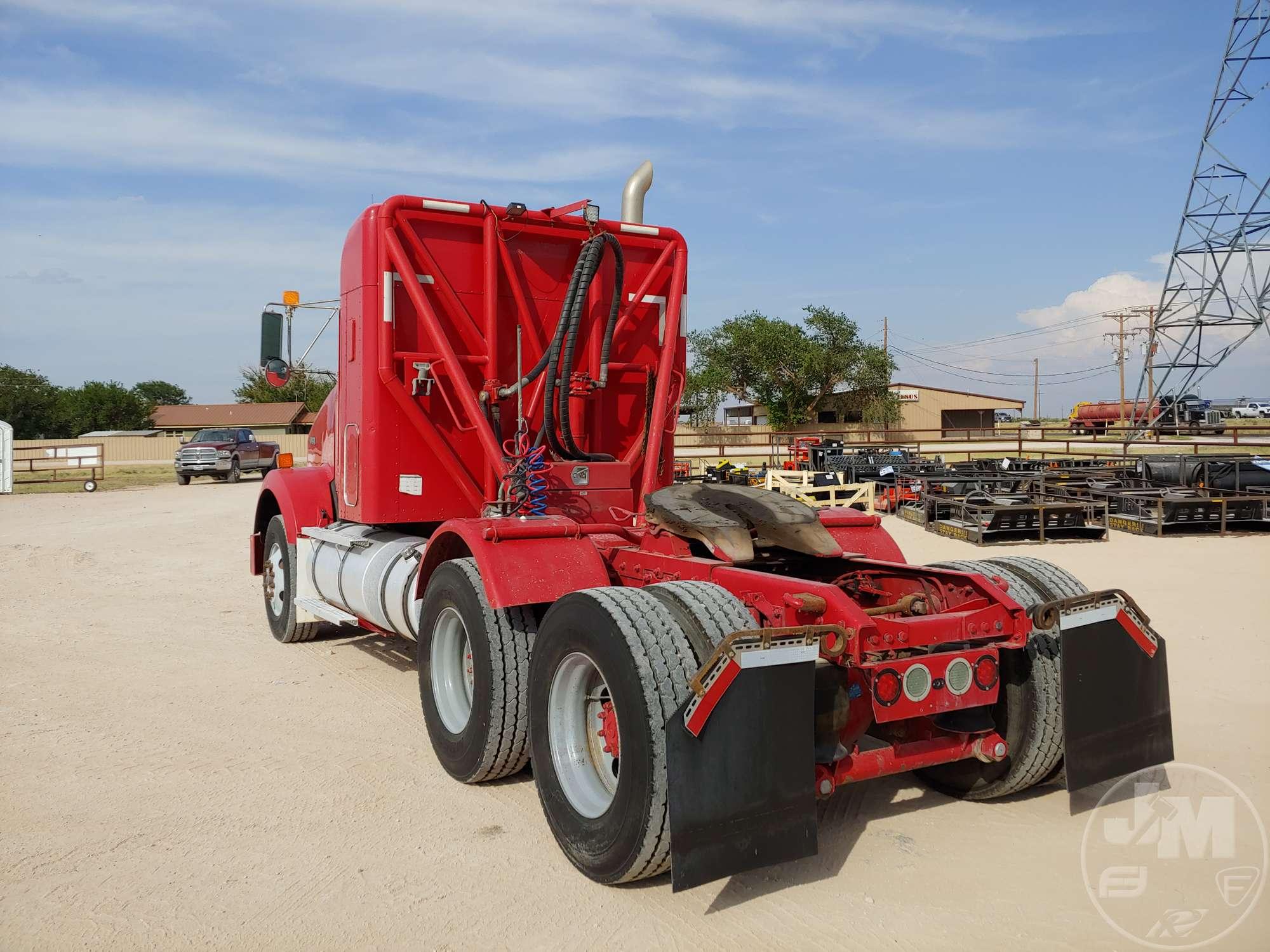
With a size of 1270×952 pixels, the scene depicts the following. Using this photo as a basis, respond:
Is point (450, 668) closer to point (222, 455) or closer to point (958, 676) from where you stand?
point (958, 676)

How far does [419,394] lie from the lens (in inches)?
242

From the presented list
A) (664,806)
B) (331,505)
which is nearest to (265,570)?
(331,505)

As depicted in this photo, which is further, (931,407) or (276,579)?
(931,407)

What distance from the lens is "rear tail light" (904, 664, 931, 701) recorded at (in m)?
3.63

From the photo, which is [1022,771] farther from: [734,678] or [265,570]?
[265,570]

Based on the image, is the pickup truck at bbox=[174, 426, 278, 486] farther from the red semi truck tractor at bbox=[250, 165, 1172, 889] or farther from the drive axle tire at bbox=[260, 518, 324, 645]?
the red semi truck tractor at bbox=[250, 165, 1172, 889]

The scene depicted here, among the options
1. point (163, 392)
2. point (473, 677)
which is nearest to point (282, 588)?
point (473, 677)

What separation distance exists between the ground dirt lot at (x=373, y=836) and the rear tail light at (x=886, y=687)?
69 centimetres

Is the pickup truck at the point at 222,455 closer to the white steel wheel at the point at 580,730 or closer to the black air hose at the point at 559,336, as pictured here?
the black air hose at the point at 559,336

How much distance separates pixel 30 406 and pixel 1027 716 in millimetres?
82452

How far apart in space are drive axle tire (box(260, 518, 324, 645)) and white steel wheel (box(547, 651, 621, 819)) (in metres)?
4.39

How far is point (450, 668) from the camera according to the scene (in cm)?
520

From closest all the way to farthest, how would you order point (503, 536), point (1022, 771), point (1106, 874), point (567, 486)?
point (1106, 874)
point (1022, 771)
point (503, 536)
point (567, 486)

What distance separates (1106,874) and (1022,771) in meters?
0.54
